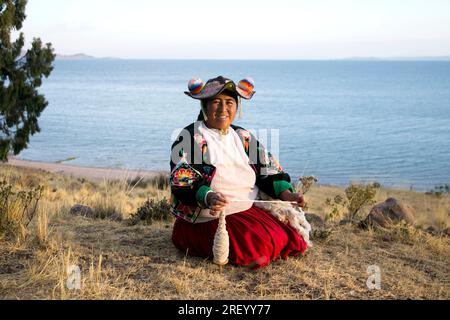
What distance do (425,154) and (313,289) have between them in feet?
71.1

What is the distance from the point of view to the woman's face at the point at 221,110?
14.7ft

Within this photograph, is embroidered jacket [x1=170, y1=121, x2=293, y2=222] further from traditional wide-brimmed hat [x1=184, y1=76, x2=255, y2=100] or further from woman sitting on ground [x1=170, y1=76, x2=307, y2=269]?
traditional wide-brimmed hat [x1=184, y1=76, x2=255, y2=100]

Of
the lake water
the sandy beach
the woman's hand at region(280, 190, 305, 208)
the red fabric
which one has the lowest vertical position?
the sandy beach

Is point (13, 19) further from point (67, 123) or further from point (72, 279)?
point (67, 123)

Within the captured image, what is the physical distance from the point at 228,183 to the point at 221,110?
599mm

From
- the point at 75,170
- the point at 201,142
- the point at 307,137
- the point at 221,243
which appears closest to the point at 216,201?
the point at 221,243

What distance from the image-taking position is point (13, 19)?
460 inches

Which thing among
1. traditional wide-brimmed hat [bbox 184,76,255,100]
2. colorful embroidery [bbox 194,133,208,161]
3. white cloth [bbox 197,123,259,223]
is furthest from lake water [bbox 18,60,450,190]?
colorful embroidery [bbox 194,133,208,161]

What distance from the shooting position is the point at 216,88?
14.3 ft

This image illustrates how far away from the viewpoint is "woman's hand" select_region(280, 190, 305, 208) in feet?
14.6

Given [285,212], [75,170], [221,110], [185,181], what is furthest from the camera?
Answer: [75,170]

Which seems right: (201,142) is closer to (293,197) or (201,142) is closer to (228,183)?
(228,183)

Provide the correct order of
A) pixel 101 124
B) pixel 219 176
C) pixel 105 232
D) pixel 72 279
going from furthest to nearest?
pixel 101 124 < pixel 105 232 < pixel 219 176 < pixel 72 279
